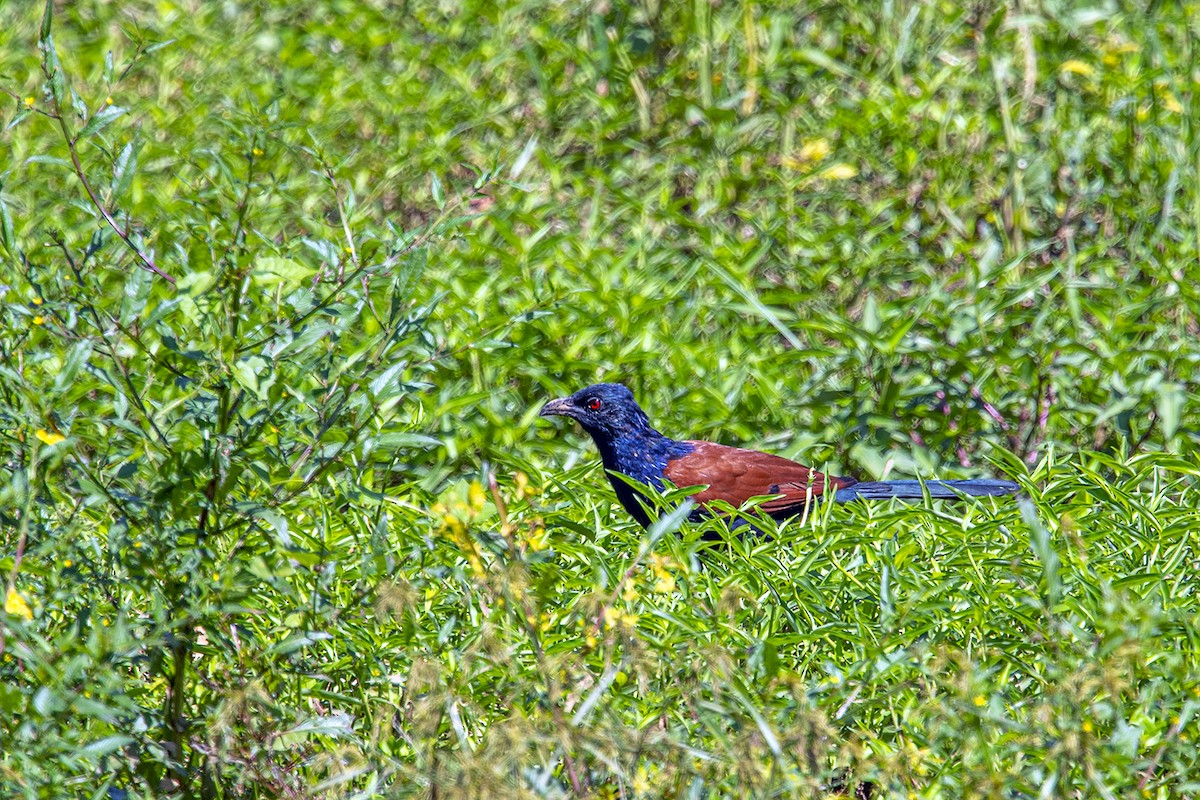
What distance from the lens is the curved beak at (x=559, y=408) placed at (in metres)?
4.55

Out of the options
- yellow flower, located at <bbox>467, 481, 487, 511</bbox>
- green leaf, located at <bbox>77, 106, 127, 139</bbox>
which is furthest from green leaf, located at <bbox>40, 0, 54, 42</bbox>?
yellow flower, located at <bbox>467, 481, 487, 511</bbox>

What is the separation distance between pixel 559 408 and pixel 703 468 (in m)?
0.54

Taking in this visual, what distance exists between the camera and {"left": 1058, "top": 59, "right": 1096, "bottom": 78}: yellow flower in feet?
21.0

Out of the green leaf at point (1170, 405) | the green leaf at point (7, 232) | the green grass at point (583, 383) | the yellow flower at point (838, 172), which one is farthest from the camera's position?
the yellow flower at point (838, 172)

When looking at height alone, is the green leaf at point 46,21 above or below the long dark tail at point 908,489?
above

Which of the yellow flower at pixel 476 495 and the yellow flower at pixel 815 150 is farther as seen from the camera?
the yellow flower at pixel 815 150

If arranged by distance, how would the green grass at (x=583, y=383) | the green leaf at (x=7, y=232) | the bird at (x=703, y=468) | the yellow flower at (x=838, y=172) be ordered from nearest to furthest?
the green grass at (x=583, y=383), the green leaf at (x=7, y=232), the bird at (x=703, y=468), the yellow flower at (x=838, y=172)

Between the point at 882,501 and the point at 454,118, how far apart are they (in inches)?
140

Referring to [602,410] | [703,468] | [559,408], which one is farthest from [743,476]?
[559,408]

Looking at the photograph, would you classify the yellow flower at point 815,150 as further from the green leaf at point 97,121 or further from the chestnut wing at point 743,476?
the green leaf at point 97,121

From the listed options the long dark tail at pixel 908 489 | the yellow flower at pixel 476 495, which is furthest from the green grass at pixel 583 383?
the long dark tail at pixel 908 489

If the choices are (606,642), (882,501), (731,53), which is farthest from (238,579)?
(731,53)

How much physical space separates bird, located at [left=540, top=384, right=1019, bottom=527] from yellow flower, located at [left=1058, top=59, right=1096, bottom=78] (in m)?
2.97

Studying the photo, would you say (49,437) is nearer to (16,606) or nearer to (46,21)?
(16,606)
